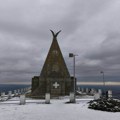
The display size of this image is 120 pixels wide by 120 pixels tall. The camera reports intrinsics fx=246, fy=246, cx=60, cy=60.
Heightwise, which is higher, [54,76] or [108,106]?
[54,76]

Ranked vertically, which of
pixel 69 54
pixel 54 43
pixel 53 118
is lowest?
pixel 53 118

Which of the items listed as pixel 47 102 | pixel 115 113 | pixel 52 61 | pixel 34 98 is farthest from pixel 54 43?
pixel 115 113

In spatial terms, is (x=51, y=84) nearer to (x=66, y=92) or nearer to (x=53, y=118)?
(x=66, y=92)

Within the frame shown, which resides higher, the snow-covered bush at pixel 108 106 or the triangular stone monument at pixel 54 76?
the triangular stone monument at pixel 54 76

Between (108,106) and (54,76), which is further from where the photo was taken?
(54,76)

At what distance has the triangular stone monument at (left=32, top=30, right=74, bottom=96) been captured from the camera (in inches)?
1335

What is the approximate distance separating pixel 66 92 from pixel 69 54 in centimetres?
846

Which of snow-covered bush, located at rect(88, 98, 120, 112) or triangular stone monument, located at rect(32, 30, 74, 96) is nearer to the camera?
snow-covered bush, located at rect(88, 98, 120, 112)

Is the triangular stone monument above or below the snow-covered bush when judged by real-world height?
above

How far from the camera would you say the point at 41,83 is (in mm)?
34844

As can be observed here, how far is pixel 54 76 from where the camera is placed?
112ft

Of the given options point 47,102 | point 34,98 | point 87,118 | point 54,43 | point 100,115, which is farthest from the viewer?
point 54,43

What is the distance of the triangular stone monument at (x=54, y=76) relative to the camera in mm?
33906

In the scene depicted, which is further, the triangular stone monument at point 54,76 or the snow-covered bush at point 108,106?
the triangular stone monument at point 54,76
